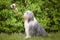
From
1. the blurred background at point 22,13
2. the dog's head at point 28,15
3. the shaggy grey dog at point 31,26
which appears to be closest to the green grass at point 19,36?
the shaggy grey dog at point 31,26

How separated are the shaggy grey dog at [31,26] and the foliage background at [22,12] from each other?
42 cm

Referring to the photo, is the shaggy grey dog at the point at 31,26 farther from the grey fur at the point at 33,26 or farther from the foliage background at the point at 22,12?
the foliage background at the point at 22,12

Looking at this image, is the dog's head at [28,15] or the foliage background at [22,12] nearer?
the dog's head at [28,15]

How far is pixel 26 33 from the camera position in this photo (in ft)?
15.1

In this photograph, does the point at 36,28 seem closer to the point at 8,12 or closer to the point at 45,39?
the point at 45,39

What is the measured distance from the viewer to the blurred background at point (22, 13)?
196 inches

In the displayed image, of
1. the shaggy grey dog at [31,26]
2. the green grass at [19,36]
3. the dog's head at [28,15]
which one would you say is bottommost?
the green grass at [19,36]

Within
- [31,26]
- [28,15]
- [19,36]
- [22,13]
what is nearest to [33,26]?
[31,26]

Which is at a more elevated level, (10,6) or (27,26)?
(10,6)

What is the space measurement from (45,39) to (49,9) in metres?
0.99

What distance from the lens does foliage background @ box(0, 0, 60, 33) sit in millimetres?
4984

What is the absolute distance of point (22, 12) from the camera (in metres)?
4.96

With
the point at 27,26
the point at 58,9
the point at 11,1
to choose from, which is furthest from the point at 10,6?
the point at 58,9

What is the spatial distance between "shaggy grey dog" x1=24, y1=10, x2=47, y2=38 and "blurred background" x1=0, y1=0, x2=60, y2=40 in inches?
16.6
